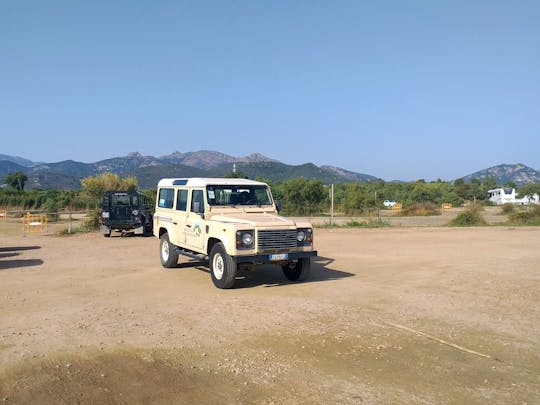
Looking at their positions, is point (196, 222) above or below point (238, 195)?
below

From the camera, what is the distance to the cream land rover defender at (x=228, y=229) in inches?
357

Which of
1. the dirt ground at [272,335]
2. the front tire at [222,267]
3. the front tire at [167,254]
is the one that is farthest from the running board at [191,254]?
the front tire at [222,267]

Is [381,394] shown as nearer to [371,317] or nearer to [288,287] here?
[371,317]

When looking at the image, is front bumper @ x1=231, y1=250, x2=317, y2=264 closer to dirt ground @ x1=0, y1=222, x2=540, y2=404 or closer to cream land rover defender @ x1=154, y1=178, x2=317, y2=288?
cream land rover defender @ x1=154, y1=178, x2=317, y2=288

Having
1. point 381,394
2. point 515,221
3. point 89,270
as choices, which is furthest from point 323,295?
point 515,221

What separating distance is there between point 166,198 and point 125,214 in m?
9.02

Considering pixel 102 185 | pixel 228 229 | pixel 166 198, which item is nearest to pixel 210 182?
pixel 228 229

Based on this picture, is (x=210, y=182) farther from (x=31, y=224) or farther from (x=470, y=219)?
(x=470, y=219)

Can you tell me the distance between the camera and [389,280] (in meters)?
10.4

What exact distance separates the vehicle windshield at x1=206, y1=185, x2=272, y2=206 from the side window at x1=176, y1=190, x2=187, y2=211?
912mm

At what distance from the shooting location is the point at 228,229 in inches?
357

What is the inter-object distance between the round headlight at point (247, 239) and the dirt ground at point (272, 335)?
35.2 inches

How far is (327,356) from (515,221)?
28.1 meters

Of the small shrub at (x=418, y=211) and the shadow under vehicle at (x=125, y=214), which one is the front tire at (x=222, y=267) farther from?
the small shrub at (x=418, y=211)
